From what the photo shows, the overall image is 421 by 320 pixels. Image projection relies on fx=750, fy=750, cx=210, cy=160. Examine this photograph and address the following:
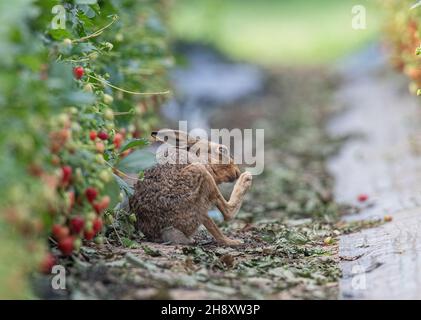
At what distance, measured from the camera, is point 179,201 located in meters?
4.43

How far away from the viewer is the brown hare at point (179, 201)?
14.5 ft

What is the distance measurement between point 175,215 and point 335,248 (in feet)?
3.43

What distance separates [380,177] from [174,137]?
2.93m

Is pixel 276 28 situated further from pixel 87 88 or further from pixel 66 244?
pixel 66 244

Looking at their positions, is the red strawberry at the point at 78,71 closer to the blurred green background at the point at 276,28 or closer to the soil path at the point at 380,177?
the soil path at the point at 380,177

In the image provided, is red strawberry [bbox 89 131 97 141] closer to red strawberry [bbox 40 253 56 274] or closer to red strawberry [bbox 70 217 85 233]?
→ red strawberry [bbox 70 217 85 233]

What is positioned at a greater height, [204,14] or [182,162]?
[204,14]

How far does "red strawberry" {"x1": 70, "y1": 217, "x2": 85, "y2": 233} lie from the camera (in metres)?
3.53

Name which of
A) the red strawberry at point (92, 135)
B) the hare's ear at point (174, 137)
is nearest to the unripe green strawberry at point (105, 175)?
the red strawberry at point (92, 135)

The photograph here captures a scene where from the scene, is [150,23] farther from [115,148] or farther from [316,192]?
[115,148]

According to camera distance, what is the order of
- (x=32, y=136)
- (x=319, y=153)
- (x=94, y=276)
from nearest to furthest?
(x=32, y=136), (x=94, y=276), (x=319, y=153)
